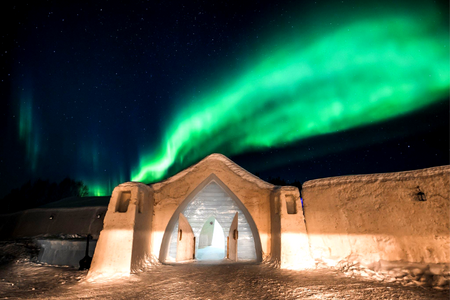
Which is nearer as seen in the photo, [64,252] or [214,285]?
[214,285]

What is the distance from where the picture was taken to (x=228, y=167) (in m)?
8.25

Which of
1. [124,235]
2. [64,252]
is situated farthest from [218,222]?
[124,235]

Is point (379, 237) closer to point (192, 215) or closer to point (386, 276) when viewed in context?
point (386, 276)

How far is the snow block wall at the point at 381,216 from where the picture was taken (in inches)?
216

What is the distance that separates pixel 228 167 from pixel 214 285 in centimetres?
389

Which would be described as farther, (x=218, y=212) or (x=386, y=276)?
(x=218, y=212)

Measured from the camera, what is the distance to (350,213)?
657 centimetres

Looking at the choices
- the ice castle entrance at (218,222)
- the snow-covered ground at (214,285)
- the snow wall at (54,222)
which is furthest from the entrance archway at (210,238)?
the snow-covered ground at (214,285)

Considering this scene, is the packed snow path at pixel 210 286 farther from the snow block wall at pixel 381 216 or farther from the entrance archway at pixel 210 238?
→ the entrance archway at pixel 210 238

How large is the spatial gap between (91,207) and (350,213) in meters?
13.8

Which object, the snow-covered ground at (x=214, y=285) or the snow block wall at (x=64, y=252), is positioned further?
the snow block wall at (x=64, y=252)

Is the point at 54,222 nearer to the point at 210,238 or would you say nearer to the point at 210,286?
the point at 210,238

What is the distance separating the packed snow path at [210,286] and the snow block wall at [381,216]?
879mm

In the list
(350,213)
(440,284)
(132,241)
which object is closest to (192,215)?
(132,241)
